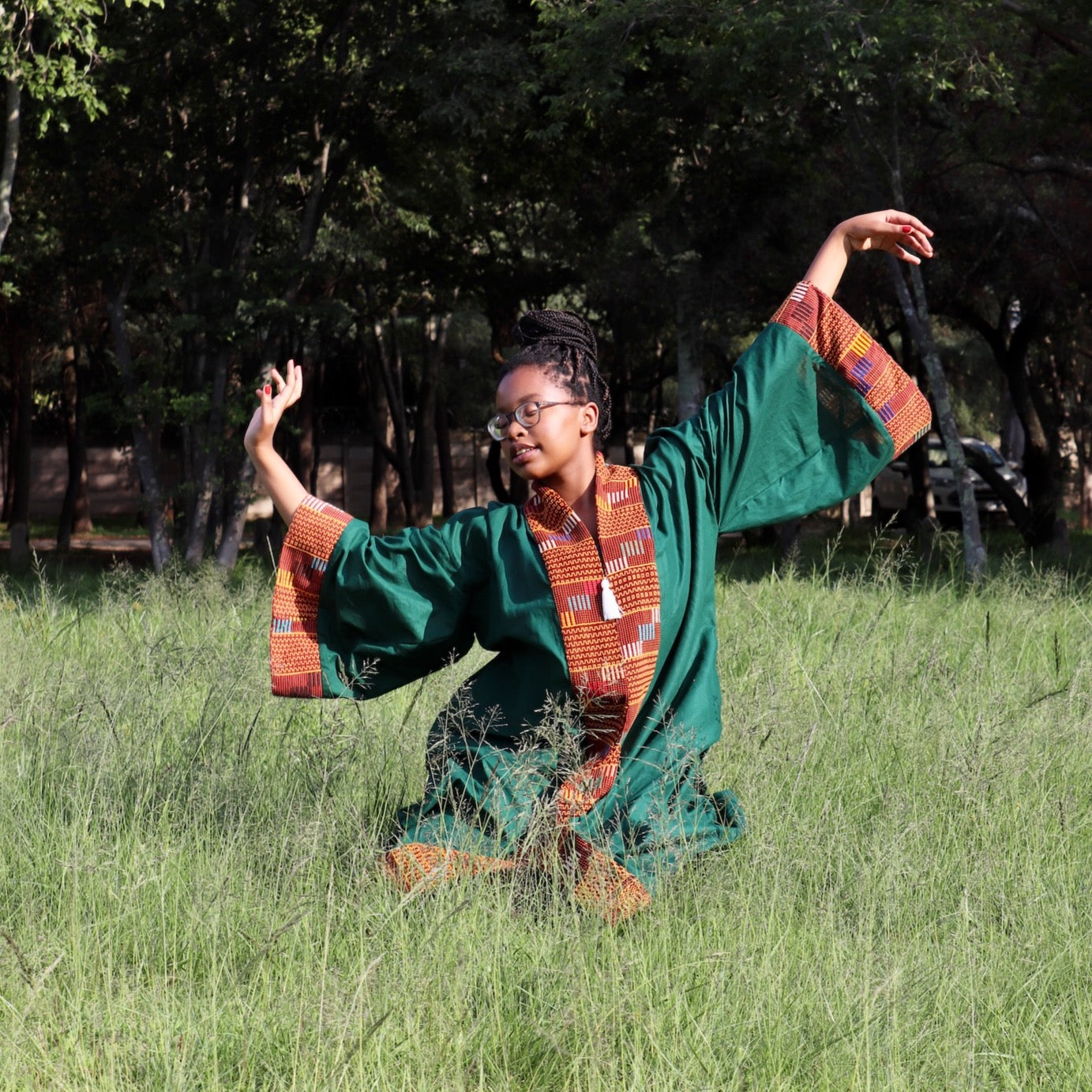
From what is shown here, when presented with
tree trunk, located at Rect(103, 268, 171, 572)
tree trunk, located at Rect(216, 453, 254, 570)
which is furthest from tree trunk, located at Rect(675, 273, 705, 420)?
tree trunk, located at Rect(103, 268, 171, 572)

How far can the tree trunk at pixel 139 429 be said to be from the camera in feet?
43.3

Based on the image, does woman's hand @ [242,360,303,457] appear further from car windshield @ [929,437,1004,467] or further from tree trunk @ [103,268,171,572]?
car windshield @ [929,437,1004,467]

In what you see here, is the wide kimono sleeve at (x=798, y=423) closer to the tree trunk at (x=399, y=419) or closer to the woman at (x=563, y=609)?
the woman at (x=563, y=609)

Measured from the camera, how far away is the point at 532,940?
2.79 metres

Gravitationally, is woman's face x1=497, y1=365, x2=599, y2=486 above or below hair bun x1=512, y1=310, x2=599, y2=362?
below

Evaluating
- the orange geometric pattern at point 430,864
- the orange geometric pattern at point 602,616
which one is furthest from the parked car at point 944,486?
the orange geometric pattern at point 430,864

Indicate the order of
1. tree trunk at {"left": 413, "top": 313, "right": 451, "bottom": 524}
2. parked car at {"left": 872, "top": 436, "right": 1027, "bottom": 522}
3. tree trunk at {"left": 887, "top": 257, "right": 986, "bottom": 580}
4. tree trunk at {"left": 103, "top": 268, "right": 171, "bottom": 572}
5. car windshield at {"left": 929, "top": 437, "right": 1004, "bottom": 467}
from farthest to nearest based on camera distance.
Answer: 1. parked car at {"left": 872, "top": 436, "right": 1027, "bottom": 522}
2. tree trunk at {"left": 413, "top": 313, "right": 451, "bottom": 524}
3. car windshield at {"left": 929, "top": 437, "right": 1004, "bottom": 467}
4. tree trunk at {"left": 103, "top": 268, "right": 171, "bottom": 572}
5. tree trunk at {"left": 887, "top": 257, "right": 986, "bottom": 580}

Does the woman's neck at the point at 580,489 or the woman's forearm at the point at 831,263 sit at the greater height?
the woman's forearm at the point at 831,263

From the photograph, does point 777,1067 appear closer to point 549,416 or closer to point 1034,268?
point 549,416

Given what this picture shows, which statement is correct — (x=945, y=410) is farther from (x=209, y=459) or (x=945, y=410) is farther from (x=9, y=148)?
(x=9, y=148)

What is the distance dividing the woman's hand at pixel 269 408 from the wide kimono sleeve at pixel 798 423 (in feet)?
3.03

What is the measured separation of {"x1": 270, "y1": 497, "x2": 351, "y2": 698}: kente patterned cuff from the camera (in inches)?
129

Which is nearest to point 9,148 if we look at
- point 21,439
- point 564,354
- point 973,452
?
point 564,354

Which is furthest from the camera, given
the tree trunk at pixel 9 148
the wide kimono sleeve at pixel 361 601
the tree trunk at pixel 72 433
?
the tree trunk at pixel 72 433
